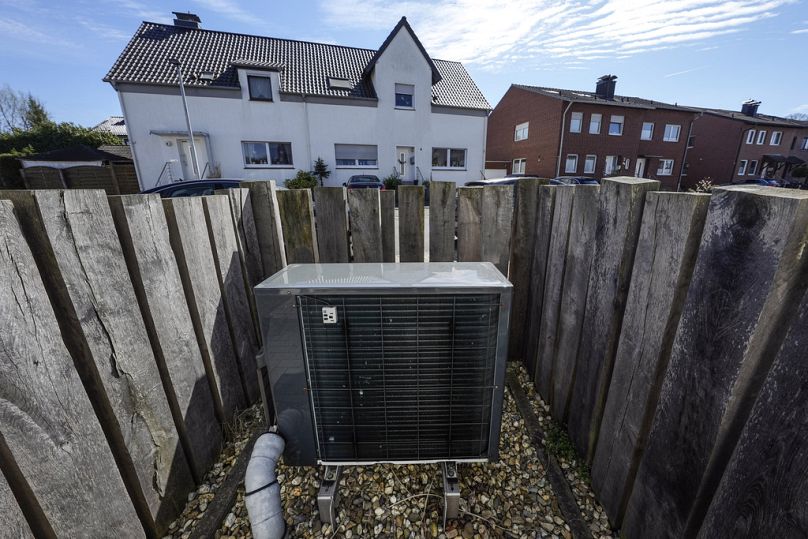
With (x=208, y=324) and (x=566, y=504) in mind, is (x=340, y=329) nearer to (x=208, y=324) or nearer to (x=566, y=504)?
(x=208, y=324)

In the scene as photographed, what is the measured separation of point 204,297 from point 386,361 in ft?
4.24

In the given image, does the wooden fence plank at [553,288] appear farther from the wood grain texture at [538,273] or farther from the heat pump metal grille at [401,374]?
the heat pump metal grille at [401,374]

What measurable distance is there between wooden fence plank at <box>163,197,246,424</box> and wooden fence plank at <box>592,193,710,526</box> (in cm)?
250

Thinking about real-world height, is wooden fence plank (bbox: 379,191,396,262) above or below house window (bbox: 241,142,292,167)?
below

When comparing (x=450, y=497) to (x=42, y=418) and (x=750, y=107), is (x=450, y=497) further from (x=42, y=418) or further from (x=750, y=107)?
(x=750, y=107)

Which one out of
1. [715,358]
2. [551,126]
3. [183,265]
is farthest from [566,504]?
[551,126]

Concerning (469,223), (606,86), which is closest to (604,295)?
(469,223)

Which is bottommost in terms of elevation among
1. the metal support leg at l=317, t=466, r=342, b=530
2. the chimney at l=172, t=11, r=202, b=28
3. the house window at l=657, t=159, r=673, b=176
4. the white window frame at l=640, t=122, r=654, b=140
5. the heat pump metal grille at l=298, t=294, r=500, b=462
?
the metal support leg at l=317, t=466, r=342, b=530

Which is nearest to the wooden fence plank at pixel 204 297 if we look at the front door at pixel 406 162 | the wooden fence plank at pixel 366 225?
the wooden fence plank at pixel 366 225

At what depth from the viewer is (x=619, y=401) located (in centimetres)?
166

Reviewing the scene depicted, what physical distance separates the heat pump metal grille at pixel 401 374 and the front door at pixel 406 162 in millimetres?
15252

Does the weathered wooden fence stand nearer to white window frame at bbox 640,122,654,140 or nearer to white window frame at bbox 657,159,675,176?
white window frame at bbox 640,122,654,140

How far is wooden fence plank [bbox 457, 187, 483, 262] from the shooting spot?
2641 mm

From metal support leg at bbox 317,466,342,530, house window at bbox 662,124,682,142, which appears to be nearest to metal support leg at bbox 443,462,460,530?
metal support leg at bbox 317,466,342,530
